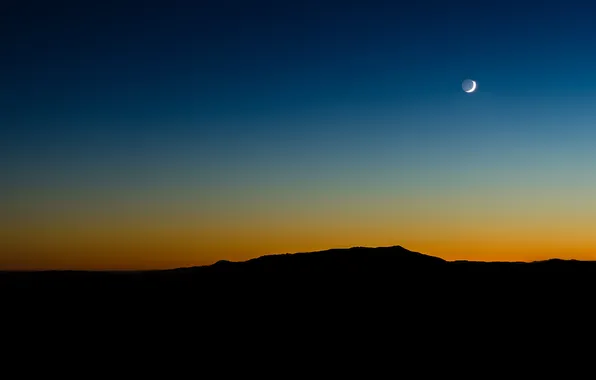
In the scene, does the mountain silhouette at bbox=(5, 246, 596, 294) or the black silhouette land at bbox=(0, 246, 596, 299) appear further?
the mountain silhouette at bbox=(5, 246, 596, 294)

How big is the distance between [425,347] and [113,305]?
1990 cm

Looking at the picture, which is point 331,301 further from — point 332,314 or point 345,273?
point 345,273

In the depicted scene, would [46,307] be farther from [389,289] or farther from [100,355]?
[389,289]

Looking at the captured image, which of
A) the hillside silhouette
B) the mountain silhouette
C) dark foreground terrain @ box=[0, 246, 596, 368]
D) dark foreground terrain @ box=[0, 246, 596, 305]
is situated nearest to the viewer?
dark foreground terrain @ box=[0, 246, 596, 368]

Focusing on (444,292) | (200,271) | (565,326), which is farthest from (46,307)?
(565,326)

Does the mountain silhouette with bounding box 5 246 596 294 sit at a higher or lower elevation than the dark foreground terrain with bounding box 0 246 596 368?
higher

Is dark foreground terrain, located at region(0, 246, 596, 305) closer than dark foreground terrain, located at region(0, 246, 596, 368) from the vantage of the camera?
No

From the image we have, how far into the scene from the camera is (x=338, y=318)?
40062 millimetres

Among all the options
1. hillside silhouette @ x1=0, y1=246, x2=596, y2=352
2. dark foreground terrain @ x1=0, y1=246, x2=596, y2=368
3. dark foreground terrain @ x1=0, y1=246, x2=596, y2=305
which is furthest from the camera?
dark foreground terrain @ x1=0, y1=246, x2=596, y2=305

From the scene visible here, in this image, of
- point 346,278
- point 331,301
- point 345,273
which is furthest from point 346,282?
point 331,301

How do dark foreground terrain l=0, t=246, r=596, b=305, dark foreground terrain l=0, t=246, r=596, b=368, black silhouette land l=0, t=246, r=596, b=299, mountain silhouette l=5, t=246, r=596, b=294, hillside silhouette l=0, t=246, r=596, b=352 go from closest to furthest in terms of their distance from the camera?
dark foreground terrain l=0, t=246, r=596, b=368
hillside silhouette l=0, t=246, r=596, b=352
dark foreground terrain l=0, t=246, r=596, b=305
black silhouette land l=0, t=246, r=596, b=299
mountain silhouette l=5, t=246, r=596, b=294

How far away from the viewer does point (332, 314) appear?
134 feet

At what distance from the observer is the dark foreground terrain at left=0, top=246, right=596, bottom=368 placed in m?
34.6

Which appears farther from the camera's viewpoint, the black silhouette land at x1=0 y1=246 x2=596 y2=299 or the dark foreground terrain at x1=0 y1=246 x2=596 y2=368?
the black silhouette land at x1=0 y1=246 x2=596 y2=299
